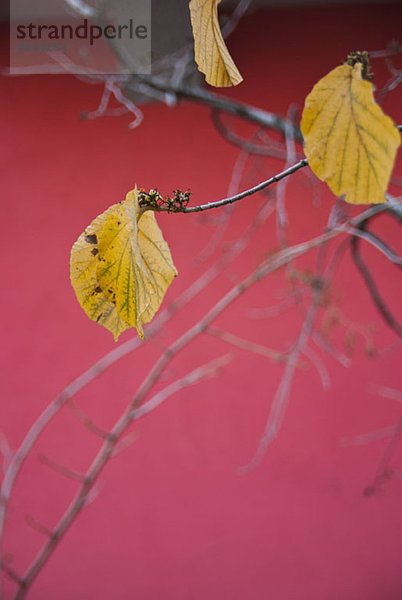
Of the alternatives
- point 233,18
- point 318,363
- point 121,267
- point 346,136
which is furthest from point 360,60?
point 318,363

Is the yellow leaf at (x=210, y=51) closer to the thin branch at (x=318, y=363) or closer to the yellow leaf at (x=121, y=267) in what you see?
the yellow leaf at (x=121, y=267)

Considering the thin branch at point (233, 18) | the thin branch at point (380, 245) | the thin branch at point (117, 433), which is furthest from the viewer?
the thin branch at point (233, 18)

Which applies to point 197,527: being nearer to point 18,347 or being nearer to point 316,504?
point 316,504

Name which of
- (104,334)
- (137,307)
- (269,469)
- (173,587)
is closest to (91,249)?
(137,307)

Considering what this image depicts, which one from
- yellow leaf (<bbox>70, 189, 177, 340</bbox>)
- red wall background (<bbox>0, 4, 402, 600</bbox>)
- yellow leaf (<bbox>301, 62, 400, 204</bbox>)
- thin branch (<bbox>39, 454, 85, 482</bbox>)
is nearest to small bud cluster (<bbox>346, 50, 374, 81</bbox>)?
yellow leaf (<bbox>301, 62, 400, 204</bbox>)

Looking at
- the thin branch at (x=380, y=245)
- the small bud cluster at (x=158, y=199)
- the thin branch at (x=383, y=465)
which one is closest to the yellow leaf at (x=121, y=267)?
the small bud cluster at (x=158, y=199)

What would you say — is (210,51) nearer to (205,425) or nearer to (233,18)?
(233,18)
